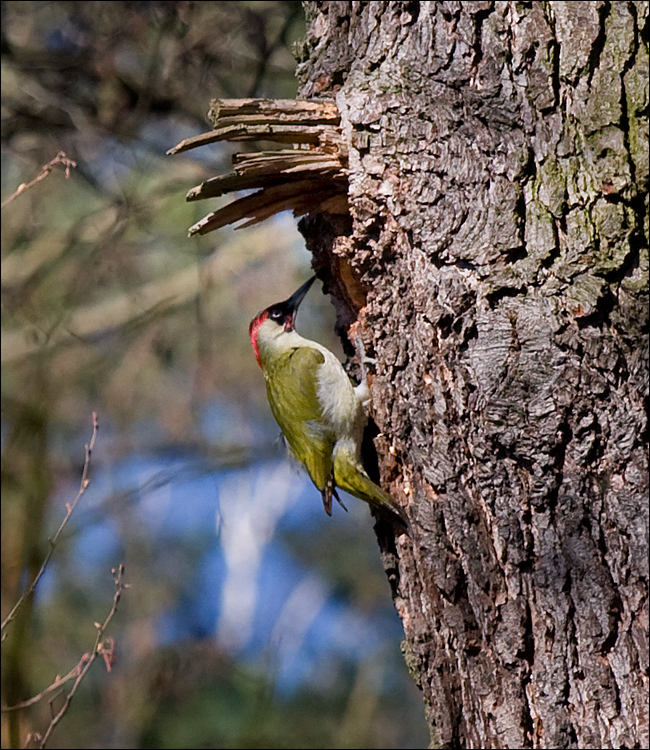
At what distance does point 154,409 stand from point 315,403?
4.70 m

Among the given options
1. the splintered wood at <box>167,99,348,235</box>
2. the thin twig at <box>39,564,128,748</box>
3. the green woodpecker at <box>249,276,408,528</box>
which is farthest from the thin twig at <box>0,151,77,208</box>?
the thin twig at <box>39,564,128,748</box>

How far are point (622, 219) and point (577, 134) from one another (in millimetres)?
252

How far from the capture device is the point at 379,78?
88.5 inches

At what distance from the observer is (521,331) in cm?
200

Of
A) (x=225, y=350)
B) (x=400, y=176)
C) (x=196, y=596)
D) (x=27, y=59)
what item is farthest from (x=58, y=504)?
(x=400, y=176)

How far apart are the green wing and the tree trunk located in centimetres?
113

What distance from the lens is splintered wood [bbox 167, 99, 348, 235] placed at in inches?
89.1

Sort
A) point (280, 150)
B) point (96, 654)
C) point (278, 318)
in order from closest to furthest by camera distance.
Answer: point (280, 150)
point (96, 654)
point (278, 318)

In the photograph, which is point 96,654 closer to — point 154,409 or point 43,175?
point 43,175

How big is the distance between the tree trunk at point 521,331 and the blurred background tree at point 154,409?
154 centimetres

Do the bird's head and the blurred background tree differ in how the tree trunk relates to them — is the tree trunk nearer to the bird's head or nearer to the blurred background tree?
the blurred background tree

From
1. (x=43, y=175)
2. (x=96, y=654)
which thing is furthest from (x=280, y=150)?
(x=96, y=654)

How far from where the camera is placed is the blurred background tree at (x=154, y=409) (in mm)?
4715

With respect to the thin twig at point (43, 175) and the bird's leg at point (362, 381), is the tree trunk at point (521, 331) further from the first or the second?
the thin twig at point (43, 175)
